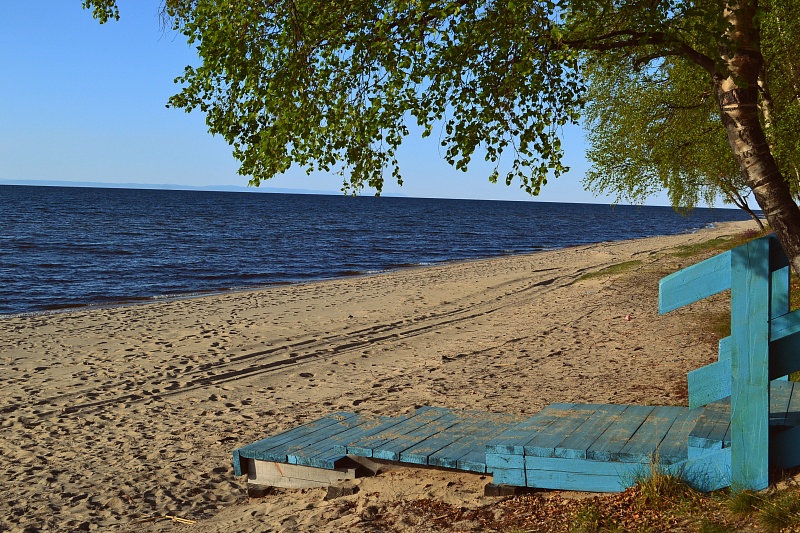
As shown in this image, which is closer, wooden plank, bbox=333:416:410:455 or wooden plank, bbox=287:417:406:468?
wooden plank, bbox=287:417:406:468

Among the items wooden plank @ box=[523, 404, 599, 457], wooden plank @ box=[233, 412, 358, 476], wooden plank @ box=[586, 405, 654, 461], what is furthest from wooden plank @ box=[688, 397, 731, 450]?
wooden plank @ box=[233, 412, 358, 476]

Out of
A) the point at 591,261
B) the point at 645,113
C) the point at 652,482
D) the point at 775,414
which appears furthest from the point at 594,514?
the point at 591,261

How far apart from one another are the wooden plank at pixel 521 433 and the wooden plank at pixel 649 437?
73 cm

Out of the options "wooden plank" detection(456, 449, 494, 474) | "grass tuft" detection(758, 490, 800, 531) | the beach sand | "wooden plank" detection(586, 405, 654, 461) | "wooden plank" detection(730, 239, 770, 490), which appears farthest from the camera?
the beach sand

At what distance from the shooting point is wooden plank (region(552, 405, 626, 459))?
17.8 ft

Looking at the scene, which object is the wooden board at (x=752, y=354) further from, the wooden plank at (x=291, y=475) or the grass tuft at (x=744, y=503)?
the wooden plank at (x=291, y=475)

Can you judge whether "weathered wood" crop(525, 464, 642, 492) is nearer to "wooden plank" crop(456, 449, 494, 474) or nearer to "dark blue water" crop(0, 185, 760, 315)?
"wooden plank" crop(456, 449, 494, 474)

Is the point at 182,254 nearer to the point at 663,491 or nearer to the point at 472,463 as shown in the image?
the point at 472,463

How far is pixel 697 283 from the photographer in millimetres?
4637

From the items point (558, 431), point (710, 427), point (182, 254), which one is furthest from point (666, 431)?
point (182, 254)

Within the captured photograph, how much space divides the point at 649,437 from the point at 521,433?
1.01 metres

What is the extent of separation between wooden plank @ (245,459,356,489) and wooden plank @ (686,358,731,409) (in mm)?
3146

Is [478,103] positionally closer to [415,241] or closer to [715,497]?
[715,497]

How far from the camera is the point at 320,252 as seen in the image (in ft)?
151
